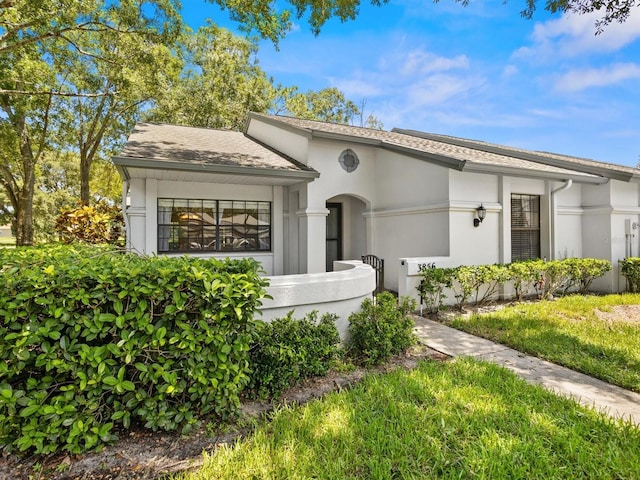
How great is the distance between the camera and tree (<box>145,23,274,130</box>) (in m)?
20.1

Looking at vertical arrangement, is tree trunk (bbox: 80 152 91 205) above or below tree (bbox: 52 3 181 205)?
below

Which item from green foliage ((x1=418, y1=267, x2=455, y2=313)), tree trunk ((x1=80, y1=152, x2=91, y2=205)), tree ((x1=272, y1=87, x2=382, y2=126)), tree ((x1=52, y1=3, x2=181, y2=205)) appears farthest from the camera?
tree ((x1=272, y1=87, x2=382, y2=126))

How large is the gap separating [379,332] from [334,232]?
706 cm

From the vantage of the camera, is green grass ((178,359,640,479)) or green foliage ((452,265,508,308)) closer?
green grass ((178,359,640,479))

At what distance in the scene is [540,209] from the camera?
9219 mm

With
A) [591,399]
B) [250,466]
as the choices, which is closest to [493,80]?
[591,399]

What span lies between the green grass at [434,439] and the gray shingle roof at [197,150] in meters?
5.97

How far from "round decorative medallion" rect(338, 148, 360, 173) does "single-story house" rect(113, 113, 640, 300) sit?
31mm

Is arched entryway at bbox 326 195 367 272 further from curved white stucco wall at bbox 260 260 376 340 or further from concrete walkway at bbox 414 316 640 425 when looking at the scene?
curved white stucco wall at bbox 260 260 376 340

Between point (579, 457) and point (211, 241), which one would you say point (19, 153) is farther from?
point (579, 457)

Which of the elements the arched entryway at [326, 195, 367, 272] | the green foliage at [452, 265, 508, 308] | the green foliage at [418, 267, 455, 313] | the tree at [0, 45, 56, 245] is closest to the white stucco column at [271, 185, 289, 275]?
the arched entryway at [326, 195, 367, 272]

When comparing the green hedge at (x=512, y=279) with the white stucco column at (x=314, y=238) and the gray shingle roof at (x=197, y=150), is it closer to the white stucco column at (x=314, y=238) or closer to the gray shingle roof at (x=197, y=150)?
the white stucco column at (x=314, y=238)

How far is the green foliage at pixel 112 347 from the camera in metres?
2.51

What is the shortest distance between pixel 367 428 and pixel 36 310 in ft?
9.28
